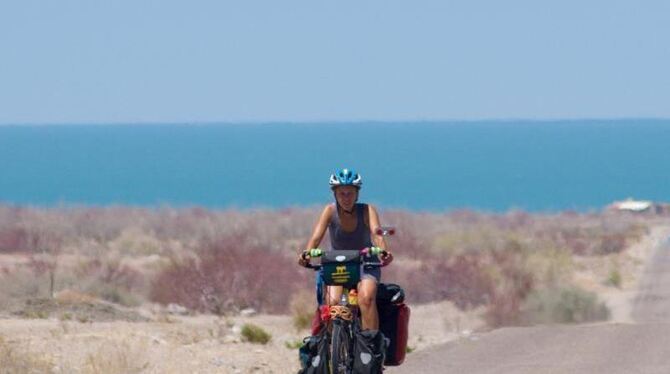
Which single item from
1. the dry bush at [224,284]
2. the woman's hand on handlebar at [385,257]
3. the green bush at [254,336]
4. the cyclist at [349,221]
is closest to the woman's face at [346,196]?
the cyclist at [349,221]

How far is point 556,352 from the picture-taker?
1856 cm

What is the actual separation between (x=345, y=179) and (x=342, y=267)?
2.65ft

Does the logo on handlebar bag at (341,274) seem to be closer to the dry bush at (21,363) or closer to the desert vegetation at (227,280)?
the desert vegetation at (227,280)

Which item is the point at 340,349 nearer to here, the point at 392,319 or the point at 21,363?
the point at 392,319

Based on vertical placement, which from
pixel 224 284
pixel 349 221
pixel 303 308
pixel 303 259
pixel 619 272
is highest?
pixel 349 221

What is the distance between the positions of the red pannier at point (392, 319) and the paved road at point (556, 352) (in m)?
3.05

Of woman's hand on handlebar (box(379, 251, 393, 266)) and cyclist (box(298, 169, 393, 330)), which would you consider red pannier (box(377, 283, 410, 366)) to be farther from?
woman's hand on handlebar (box(379, 251, 393, 266))

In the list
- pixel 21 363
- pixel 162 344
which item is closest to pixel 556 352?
pixel 162 344

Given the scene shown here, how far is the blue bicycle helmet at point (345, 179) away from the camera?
13.8 meters

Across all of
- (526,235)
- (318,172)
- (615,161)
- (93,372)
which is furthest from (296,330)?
(615,161)

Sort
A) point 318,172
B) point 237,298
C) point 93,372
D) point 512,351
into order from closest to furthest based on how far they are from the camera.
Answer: point 93,372 → point 512,351 → point 237,298 → point 318,172

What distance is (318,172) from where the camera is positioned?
15712 centimetres

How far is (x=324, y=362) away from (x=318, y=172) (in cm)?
14391

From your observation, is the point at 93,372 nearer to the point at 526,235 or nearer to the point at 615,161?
the point at 526,235
